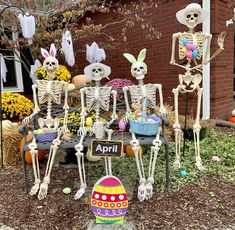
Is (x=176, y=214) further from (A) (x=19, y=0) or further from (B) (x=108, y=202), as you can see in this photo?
(A) (x=19, y=0)

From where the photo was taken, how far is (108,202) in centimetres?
244

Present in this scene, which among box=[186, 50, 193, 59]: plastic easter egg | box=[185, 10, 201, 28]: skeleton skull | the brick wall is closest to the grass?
box=[186, 50, 193, 59]: plastic easter egg

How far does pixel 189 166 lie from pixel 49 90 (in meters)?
1.96

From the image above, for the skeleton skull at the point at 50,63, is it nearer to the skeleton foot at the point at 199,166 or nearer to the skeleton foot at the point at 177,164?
the skeleton foot at the point at 177,164

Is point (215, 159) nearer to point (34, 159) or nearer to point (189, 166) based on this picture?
point (189, 166)

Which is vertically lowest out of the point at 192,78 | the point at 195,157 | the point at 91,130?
the point at 195,157

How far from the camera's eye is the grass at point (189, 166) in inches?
131

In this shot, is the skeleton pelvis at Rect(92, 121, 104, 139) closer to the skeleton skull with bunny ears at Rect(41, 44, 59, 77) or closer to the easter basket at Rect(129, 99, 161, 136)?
the easter basket at Rect(129, 99, 161, 136)

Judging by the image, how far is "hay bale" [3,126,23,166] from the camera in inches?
159

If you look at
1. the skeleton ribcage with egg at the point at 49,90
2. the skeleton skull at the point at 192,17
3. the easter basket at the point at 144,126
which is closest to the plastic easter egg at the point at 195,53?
the skeleton skull at the point at 192,17

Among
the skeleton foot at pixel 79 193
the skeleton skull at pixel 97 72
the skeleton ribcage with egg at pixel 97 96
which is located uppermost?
the skeleton skull at pixel 97 72

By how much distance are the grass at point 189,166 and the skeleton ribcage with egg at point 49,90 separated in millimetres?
1091

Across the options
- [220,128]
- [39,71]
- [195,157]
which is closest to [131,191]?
[195,157]

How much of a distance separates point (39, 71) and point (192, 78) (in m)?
2.67
